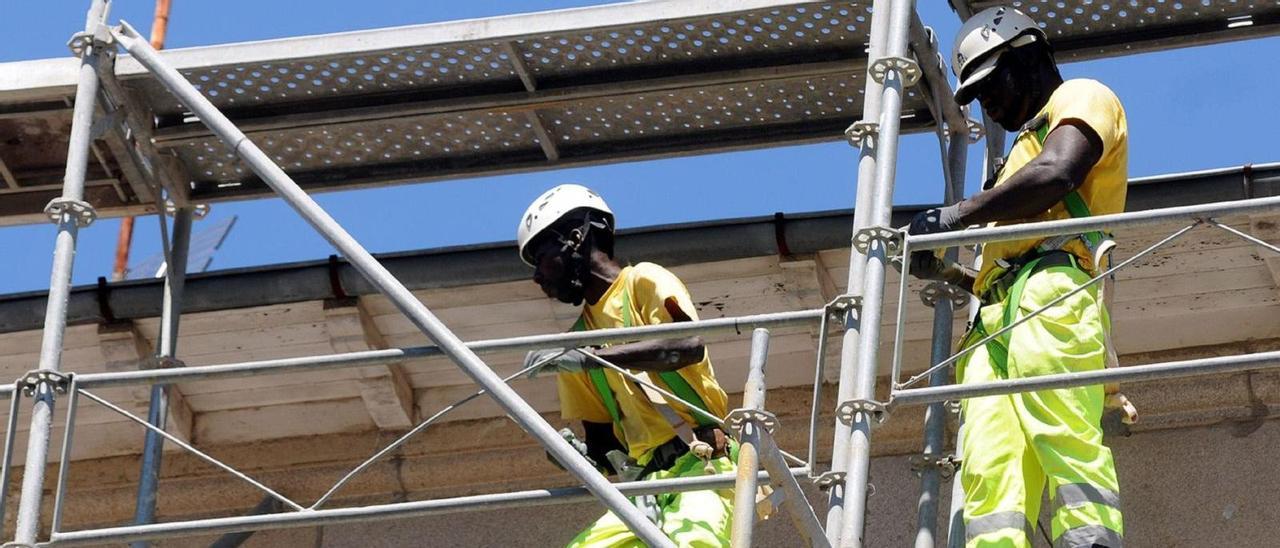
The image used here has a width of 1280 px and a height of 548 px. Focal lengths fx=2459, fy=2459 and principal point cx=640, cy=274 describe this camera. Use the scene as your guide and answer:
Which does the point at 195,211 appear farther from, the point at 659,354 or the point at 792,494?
the point at 792,494

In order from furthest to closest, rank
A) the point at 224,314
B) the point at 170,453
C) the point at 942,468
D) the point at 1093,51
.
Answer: the point at 170,453
the point at 224,314
the point at 1093,51
the point at 942,468

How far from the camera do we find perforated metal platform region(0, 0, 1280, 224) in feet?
31.6

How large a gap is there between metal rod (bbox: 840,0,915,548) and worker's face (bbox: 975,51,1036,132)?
0.36m

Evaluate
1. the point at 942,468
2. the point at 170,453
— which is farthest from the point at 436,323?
the point at 170,453

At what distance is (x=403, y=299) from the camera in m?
8.28

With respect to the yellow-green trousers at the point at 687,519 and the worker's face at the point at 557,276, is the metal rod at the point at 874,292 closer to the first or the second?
the yellow-green trousers at the point at 687,519

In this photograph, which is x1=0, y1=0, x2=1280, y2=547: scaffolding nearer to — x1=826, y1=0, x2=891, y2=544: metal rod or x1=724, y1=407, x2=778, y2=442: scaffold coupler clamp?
x1=826, y1=0, x2=891, y2=544: metal rod

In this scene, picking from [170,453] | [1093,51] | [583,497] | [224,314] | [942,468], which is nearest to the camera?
[583,497]

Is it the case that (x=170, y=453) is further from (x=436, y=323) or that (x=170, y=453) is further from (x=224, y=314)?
(x=436, y=323)

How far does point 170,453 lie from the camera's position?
1126 cm

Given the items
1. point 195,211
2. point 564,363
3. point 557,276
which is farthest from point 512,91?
point 564,363

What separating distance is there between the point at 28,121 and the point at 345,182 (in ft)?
4.42

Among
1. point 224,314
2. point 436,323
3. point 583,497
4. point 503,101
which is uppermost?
point 503,101

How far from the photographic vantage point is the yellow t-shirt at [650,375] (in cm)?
877
